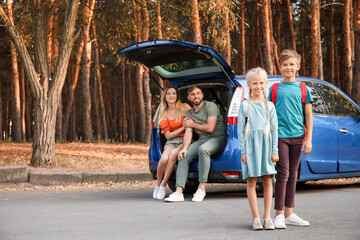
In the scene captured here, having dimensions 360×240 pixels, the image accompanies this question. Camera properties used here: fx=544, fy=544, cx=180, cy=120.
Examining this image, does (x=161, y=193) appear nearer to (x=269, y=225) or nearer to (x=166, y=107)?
(x=166, y=107)

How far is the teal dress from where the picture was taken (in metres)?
5.67

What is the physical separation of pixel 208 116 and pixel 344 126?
2451mm

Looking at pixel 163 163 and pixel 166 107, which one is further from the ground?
pixel 166 107

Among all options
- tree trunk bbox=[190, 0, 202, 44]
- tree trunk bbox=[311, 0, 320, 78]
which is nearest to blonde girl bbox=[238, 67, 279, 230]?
tree trunk bbox=[190, 0, 202, 44]

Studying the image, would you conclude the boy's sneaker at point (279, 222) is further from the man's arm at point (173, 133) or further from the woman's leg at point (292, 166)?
the man's arm at point (173, 133)

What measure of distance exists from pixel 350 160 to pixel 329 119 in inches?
33.1

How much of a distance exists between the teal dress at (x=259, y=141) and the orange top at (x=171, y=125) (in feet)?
9.05

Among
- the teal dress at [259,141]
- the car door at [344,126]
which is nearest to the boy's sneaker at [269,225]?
the teal dress at [259,141]

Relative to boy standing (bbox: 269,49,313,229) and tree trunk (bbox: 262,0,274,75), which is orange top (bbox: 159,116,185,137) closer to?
A: boy standing (bbox: 269,49,313,229)

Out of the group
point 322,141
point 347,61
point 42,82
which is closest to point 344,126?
point 322,141

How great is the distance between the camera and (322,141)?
8.55 metres

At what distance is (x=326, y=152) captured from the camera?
28.2 ft

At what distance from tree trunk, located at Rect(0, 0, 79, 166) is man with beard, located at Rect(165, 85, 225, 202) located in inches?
221

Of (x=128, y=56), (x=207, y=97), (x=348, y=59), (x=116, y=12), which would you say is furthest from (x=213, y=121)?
(x=348, y=59)
